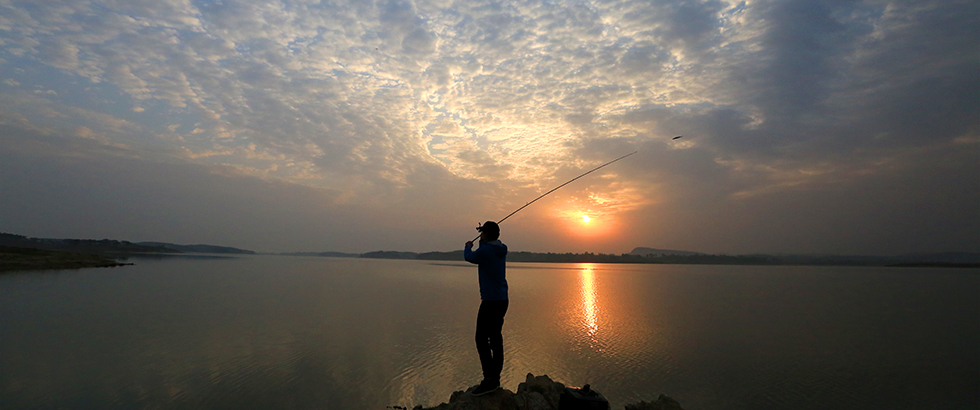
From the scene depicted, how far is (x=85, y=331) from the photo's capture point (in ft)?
38.0

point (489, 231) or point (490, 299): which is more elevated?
point (489, 231)

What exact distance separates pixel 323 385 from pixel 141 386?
3310 millimetres

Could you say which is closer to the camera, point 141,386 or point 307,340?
point 141,386

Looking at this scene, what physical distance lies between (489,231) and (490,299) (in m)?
0.88

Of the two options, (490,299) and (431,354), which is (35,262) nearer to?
(431,354)

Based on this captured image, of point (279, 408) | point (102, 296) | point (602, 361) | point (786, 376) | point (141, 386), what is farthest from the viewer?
point (102, 296)

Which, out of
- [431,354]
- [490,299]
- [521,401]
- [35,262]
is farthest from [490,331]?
[35,262]

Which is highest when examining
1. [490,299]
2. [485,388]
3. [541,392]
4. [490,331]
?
[490,299]

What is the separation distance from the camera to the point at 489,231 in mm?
5145

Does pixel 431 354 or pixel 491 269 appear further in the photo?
pixel 431 354

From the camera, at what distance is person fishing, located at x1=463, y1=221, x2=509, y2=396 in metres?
4.83

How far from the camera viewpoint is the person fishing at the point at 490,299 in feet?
15.8

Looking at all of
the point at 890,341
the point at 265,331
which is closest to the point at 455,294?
the point at 265,331

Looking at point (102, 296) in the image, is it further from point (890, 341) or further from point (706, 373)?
point (890, 341)
